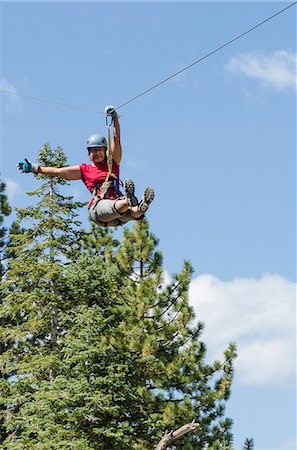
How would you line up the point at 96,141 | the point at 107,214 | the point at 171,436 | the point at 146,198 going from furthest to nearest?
the point at 171,436
the point at 96,141
the point at 107,214
the point at 146,198

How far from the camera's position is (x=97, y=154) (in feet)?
28.2

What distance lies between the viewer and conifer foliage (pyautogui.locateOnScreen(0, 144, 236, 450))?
16906mm

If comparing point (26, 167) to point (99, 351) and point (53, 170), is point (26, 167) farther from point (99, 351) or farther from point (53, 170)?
point (99, 351)

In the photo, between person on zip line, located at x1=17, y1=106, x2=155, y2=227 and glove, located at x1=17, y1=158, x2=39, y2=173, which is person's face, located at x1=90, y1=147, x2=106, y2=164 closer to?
person on zip line, located at x1=17, y1=106, x2=155, y2=227

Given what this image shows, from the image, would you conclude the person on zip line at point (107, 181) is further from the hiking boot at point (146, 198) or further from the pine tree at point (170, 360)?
the pine tree at point (170, 360)

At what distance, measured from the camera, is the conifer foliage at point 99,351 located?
16906 millimetres

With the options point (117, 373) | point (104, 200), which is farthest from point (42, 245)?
point (104, 200)

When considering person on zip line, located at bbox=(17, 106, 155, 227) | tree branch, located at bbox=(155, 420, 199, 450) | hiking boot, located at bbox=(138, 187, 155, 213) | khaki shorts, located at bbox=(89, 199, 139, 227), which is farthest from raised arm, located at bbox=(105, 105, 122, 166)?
tree branch, located at bbox=(155, 420, 199, 450)

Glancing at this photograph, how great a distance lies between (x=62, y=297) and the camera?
19.1m

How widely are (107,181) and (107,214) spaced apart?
1.33 feet

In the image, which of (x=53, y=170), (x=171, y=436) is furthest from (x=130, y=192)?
(x=171, y=436)

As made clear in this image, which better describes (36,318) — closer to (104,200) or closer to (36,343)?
(36,343)

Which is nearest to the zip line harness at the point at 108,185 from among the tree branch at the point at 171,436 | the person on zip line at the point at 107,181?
the person on zip line at the point at 107,181

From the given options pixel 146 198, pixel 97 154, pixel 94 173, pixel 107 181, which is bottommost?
pixel 146 198
